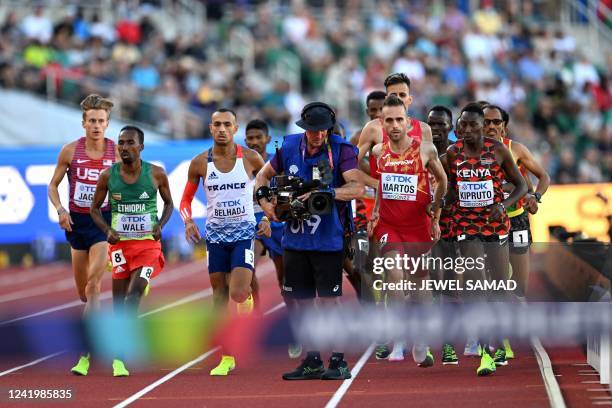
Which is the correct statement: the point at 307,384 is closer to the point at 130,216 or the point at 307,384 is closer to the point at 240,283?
the point at 240,283

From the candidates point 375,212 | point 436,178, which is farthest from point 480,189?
point 375,212

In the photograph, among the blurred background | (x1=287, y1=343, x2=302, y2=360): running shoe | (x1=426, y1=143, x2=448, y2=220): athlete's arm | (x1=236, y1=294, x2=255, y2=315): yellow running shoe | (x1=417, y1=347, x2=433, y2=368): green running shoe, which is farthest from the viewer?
the blurred background

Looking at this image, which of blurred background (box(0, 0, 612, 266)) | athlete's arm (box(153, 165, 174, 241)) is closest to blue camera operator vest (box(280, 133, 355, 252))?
athlete's arm (box(153, 165, 174, 241))

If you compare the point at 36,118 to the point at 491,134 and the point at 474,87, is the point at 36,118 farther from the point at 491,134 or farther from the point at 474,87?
the point at 491,134

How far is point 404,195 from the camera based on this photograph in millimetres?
11773

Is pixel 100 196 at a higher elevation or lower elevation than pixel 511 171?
lower

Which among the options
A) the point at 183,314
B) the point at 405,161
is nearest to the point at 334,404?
the point at 405,161

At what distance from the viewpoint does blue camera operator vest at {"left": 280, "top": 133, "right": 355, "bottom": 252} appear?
11.2 metres

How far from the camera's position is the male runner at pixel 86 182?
12.7m

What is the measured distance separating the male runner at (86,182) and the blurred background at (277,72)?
27.6ft

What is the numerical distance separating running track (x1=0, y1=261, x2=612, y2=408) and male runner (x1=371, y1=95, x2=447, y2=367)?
723 mm

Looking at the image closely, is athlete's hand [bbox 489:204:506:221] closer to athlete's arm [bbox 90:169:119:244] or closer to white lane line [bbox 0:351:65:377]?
athlete's arm [bbox 90:169:119:244]

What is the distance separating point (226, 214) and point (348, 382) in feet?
5.88

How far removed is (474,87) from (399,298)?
1628 cm
